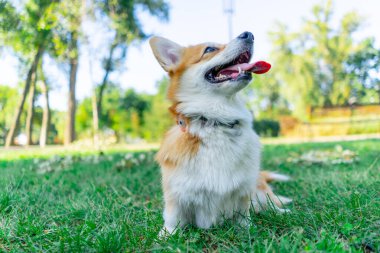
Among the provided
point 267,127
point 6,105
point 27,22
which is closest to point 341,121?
point 267,127

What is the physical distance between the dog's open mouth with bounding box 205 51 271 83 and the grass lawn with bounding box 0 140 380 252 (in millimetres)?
977

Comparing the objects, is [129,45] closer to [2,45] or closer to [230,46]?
[2,45]

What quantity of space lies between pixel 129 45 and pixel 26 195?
501 inches

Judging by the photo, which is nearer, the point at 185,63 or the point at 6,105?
the point at 185,63

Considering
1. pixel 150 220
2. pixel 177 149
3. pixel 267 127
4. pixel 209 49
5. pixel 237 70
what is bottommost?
pixel 150 220

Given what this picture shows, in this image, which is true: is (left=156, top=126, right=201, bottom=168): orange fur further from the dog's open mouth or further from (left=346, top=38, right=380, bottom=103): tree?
(left=346, top=38, right=380, bottom=103): tree

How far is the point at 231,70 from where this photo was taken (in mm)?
2391

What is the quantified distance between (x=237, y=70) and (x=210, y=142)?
637 millimetres

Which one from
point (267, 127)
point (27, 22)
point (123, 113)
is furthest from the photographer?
point (123, 113)

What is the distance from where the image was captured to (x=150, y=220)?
7.20 feet

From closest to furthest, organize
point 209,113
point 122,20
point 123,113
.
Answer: point 209,113 < point 122,20 < point 123,113

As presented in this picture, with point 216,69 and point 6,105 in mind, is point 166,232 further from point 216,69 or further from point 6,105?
point 6,105

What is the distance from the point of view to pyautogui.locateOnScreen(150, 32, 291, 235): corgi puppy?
1976 millimetres

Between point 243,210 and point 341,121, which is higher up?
point 341,121
